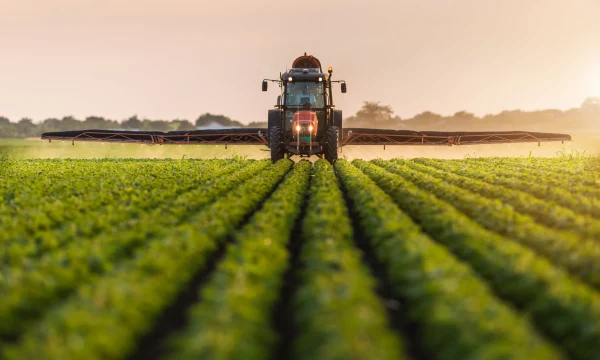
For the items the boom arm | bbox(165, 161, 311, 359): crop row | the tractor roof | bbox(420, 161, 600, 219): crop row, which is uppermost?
the tractor roof

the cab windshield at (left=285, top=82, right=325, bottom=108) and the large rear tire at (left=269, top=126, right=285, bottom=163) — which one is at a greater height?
the cab windshield at (left=285, top=82, right=325, bottom=108)

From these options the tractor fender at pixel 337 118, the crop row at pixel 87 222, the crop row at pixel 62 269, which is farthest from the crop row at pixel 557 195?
the tractor fender at pixel 337 118

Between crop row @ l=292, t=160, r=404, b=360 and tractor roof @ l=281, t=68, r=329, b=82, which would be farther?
tractor roof @ l=281, t=68, r=329, b=82

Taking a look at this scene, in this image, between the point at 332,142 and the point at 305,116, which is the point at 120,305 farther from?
the point at 332,142

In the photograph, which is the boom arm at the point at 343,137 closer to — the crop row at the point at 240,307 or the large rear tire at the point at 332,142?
the large rear tire at the point at 332,142

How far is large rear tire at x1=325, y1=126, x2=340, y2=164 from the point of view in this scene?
24297mm

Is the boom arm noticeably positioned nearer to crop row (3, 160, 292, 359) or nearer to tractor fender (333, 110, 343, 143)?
tractor fender (333, 110, 343, 143)

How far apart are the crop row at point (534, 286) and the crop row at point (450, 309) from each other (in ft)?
1.51

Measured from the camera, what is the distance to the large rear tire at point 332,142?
79.7 ft

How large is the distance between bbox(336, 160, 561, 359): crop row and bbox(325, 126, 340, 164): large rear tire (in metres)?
16.7

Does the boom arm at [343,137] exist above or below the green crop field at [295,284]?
above

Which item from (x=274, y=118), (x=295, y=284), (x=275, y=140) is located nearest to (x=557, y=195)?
(x=295, y=284)

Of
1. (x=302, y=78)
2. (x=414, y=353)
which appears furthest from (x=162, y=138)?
(x=414, y=353)

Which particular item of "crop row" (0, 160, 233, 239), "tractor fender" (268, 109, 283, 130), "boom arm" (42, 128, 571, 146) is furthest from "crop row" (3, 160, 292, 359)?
"boom arm" (42, 128, 571, 146)
